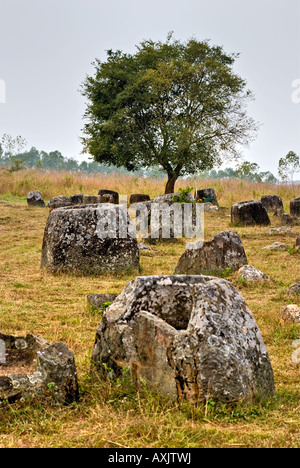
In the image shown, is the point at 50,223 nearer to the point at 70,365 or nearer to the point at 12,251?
the point at 12,251

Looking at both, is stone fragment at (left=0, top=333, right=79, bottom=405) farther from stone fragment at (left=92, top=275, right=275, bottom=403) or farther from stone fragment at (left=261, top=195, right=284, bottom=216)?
stone fragment at (left=261, top=195, right=284, bottom=216)

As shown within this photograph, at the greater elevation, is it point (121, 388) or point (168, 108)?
point (168, 108)

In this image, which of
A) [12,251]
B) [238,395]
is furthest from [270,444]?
[12,251]

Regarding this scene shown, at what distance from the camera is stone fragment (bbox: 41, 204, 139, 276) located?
920 centimetres

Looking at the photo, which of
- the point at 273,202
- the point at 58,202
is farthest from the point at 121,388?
the point at 273,202

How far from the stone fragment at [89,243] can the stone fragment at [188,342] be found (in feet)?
17.4

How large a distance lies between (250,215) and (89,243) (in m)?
8.84

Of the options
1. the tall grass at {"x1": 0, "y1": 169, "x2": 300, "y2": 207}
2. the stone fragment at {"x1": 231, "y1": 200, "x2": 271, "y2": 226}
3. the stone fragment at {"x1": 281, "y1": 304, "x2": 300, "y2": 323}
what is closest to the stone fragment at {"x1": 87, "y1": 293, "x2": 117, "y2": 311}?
the stone fragment at {"x1": 281, "y1": 304, "x2": 300, "y2": 323}

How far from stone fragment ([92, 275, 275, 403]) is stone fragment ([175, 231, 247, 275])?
205 inches

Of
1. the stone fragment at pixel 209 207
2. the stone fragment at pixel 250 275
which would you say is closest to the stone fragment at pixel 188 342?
the stone fragment at pixel 250 275

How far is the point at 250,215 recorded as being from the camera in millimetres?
16953

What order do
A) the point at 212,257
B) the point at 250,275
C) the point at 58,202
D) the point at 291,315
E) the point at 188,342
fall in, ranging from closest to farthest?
the point at 188,342 → the point at 291,315 → the point at 250,275 → the point at 212,257 → the point at 58,202

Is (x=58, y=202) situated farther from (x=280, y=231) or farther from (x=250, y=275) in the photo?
(x=250, y=275)

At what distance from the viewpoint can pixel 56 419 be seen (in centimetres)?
328
